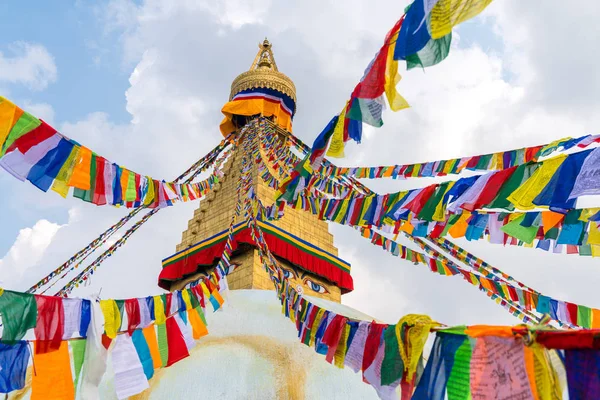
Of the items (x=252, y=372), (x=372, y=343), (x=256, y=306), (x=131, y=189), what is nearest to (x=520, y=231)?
(x=372, y=343)

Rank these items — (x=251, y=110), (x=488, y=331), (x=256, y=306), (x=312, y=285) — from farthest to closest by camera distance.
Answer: (x=251, y=110) → (x=312, y=285) → (x=256, y=306) → (x=488, y=331)

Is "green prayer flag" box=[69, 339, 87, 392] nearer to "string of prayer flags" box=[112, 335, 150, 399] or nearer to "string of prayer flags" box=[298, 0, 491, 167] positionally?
"string of prayer flags" box=[112, 335, 150, 399]

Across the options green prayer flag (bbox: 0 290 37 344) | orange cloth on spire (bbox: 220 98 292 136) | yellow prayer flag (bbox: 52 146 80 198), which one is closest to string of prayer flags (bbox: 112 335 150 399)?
green prayer flag (bbox: 0 290 37 344)

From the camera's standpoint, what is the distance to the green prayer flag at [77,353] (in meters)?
3.78

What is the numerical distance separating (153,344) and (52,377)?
984 mm

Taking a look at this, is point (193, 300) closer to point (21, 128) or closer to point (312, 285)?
point (21, 128)

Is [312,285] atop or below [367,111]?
atop

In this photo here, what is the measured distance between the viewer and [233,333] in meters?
6.73

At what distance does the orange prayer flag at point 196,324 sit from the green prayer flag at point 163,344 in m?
0.40

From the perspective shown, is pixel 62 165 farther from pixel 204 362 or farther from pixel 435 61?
pixel 204 362

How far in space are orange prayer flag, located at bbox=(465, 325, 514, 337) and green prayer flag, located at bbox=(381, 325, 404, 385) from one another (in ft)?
2.17

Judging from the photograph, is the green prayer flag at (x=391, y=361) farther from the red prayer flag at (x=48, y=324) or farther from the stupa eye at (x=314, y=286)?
the stupa eye at (x=314, y=286)

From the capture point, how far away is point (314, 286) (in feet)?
31.8

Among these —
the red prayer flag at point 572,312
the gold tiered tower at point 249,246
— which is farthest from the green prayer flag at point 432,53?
the gold tiered tower at point 249,246
